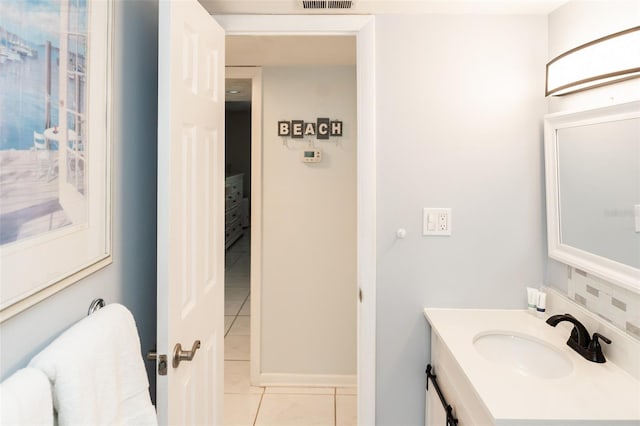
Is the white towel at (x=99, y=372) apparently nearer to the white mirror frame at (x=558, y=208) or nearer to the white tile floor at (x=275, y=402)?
the white mirror frame at (x=558, y=208)

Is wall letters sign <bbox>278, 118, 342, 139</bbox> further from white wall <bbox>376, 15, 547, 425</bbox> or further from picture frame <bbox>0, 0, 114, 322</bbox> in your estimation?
picture frame <bbox>0, 0, 114, 322</bbox>

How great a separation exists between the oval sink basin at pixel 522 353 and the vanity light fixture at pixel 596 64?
923 mm

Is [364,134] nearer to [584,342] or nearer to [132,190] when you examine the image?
[132,190]

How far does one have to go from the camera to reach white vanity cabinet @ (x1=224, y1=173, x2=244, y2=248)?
6.42 metres

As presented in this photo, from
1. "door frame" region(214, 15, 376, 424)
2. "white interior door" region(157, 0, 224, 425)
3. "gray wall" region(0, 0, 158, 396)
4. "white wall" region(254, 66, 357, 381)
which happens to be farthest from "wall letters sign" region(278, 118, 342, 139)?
"gray wall" region(0, 0, 158, 396)

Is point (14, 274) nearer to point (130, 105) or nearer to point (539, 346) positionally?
point (130, 105)

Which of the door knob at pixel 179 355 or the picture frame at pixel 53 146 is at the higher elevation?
the picture frame at pixel 53 146

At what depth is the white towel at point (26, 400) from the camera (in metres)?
0.57

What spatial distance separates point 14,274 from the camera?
69 centimetres

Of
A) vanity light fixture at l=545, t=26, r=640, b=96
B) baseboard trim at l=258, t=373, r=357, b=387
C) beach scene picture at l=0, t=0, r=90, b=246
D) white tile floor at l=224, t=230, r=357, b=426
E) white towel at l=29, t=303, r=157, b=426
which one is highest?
vanity light fixture at l=545, t=26, r=640, b=96

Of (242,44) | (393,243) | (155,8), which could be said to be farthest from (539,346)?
(242,44)

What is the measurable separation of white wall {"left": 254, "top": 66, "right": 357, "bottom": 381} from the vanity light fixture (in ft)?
4.46

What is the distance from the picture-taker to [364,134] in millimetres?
1662

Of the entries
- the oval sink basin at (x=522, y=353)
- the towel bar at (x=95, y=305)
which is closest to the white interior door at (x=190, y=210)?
the towel bar at (x=95, y=305)
